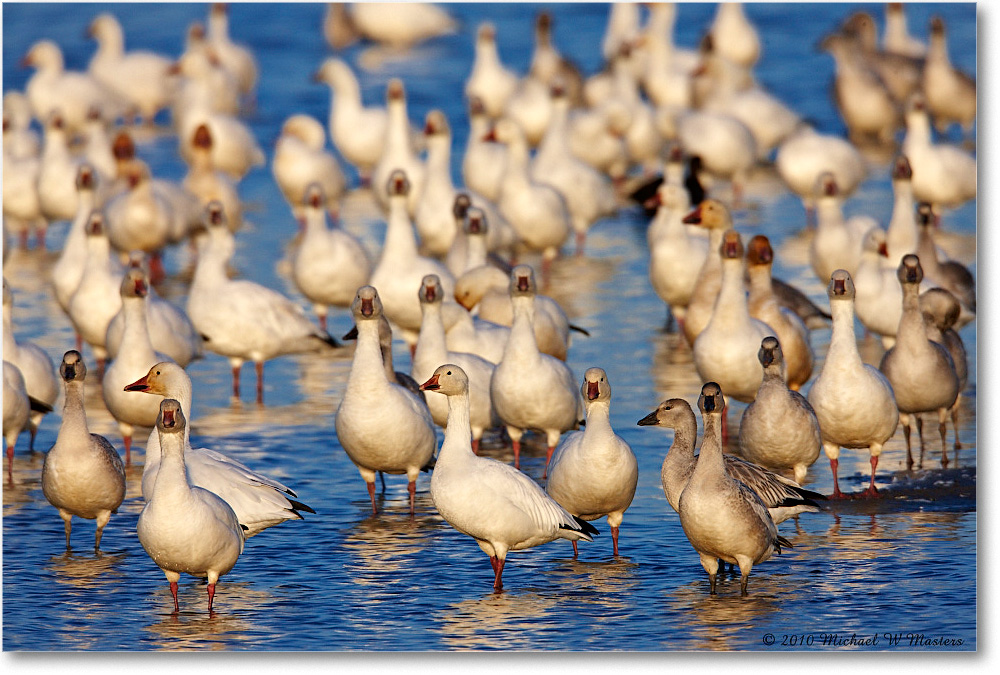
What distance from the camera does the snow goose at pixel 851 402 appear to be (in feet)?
32.7

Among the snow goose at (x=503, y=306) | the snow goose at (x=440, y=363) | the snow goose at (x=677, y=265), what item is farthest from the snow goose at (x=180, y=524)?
the snow goose at (x=677, y=265)

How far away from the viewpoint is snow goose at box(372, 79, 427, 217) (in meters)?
18.1

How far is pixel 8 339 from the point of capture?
11164mm

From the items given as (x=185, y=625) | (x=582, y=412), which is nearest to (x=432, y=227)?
(x=582, y=412)

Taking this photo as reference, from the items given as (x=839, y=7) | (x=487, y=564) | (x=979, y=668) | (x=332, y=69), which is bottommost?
(x=979, y=668)

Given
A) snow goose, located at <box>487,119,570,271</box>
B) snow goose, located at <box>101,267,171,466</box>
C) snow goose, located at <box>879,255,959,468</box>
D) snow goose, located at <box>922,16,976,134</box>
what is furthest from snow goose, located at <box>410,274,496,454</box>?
snow goose, located at <box>922,16,976,134</box>

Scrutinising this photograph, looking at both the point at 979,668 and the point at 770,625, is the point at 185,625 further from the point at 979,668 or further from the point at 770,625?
the point at 979,668

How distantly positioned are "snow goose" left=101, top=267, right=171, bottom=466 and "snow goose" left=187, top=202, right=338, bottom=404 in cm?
165

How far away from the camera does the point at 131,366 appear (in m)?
10.8

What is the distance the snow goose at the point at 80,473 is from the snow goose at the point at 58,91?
617 inches

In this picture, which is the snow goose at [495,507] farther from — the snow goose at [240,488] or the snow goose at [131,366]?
the snow goose at [131,366]

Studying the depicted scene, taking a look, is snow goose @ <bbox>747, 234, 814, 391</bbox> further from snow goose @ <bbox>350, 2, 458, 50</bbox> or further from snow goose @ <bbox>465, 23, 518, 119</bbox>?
snow goose @ <bbox>350, 2, 458, 50</bbox>

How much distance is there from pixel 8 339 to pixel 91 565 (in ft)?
9.13

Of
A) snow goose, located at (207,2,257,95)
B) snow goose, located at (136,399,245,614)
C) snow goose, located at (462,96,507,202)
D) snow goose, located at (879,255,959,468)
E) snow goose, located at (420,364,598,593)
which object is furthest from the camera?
snow goose, located at (207,2,257,95)
